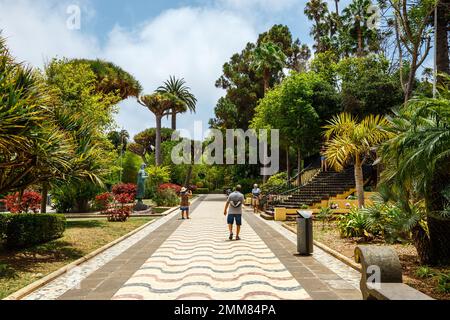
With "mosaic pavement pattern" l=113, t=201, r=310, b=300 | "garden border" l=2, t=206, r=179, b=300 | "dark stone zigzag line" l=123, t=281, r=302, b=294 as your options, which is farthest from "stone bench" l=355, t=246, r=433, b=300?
"garden border" l=2, t=206, r=179, b=300

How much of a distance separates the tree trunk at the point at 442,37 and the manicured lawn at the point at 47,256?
42.9 ft

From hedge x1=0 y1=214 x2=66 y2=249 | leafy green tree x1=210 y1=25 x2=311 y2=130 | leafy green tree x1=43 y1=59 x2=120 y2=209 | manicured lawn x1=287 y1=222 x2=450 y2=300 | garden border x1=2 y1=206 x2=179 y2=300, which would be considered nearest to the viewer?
garden border x1=2 y1=206 x2=179 y2=300

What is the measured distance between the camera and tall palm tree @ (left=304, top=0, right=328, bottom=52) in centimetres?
4428

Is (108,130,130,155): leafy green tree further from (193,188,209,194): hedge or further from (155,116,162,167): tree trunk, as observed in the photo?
(193,188,209,194): hedge

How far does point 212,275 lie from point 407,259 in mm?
4203

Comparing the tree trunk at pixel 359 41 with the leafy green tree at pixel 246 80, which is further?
the leafy green tree at pixel 246 80

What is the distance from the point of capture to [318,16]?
44.8 meters

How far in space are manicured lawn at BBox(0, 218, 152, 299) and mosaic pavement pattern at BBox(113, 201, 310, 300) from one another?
5.74ft

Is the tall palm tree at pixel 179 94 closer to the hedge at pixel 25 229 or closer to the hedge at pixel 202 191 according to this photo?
the hedge at pixel 202 191

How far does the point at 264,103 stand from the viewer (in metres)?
29.1

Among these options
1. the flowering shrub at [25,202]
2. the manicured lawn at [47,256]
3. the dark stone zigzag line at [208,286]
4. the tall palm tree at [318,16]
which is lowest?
the dark stone zigzag line at [208,286]

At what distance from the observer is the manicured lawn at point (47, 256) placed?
21.8 feet

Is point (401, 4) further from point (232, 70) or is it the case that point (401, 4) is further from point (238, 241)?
point (232, 70)

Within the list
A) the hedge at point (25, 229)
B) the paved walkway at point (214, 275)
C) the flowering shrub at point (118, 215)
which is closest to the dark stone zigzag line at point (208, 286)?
the paved walkway at point (214, 275)
